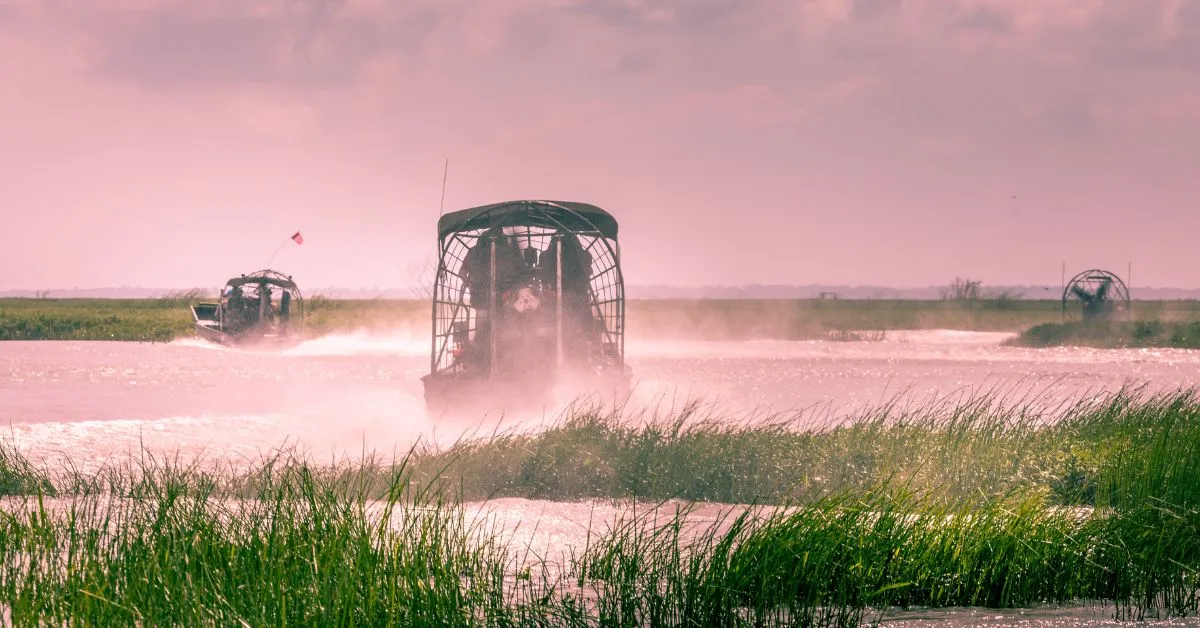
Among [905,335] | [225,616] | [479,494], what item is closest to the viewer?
[225,616]

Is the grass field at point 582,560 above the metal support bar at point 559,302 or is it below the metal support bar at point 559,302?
below

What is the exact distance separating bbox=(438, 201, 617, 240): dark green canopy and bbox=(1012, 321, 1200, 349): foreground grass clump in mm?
31247

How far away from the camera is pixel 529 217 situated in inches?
595

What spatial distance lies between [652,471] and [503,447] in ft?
5.25

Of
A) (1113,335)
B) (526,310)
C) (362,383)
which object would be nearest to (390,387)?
(362,383)

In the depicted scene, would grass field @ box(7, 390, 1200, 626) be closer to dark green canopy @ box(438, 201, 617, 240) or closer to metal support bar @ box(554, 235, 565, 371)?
metal support bar @ box(554, 235, 565, 371)

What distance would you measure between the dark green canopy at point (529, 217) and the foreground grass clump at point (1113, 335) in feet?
103

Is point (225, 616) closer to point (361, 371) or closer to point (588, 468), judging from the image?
point (588, 468)

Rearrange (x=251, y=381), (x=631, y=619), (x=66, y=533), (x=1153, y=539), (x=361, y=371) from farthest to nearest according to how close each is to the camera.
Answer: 1. (x=361, y=371)
2. (x=251, y=381)
3. (x=1153, y=539)
4. (x=66, y=533)
5. (x=631, y=619)

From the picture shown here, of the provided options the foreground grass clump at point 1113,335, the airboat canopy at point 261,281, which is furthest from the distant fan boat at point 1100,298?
the airboat canopy at point 261,281

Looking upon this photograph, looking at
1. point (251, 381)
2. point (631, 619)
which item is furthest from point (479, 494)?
point (251, 381)

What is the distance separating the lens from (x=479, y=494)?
9.26 meters

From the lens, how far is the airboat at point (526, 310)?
591 inches

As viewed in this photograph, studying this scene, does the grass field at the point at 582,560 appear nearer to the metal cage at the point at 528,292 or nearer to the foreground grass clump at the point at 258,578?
the foreground grass clump at the point at 258,578
